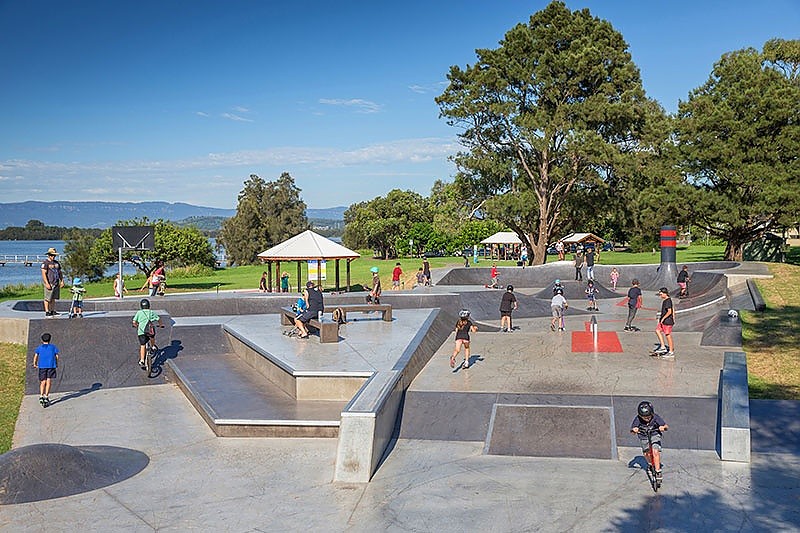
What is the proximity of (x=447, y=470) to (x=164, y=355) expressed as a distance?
8.71 meters

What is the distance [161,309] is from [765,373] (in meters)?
14.4

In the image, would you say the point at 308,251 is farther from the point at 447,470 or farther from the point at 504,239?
the point at 504,239

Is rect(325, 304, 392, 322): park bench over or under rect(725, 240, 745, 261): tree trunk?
under

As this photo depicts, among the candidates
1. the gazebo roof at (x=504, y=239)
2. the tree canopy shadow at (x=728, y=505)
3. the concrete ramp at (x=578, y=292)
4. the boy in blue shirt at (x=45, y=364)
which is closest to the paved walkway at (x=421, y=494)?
the tree canopy shadow at (x=728, y=505)

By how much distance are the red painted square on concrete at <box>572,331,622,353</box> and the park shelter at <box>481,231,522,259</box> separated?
131 feet

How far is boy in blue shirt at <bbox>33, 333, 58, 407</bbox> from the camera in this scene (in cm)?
1223

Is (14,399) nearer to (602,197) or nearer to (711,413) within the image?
(711,413)

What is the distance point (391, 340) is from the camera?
47.3 feet

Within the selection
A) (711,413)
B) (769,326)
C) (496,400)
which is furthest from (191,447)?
(769,326)

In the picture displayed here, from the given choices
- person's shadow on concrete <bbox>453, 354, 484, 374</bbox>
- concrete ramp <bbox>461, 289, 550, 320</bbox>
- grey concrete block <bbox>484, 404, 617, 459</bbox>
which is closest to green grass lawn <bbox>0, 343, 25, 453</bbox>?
grey concrete block <bbox>484, 404, 617, 459</bbox>

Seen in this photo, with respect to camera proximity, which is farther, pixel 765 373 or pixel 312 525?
pixel 765 373

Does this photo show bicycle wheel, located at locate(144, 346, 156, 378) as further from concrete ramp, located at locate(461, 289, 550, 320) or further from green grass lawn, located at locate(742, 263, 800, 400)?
green grass lawn, located at locate(742, 263, 800, 400)

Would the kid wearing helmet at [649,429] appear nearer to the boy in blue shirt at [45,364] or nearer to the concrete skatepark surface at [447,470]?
the concrete skatepark surface at [447,470]

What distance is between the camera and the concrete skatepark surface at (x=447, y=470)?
7.15m
